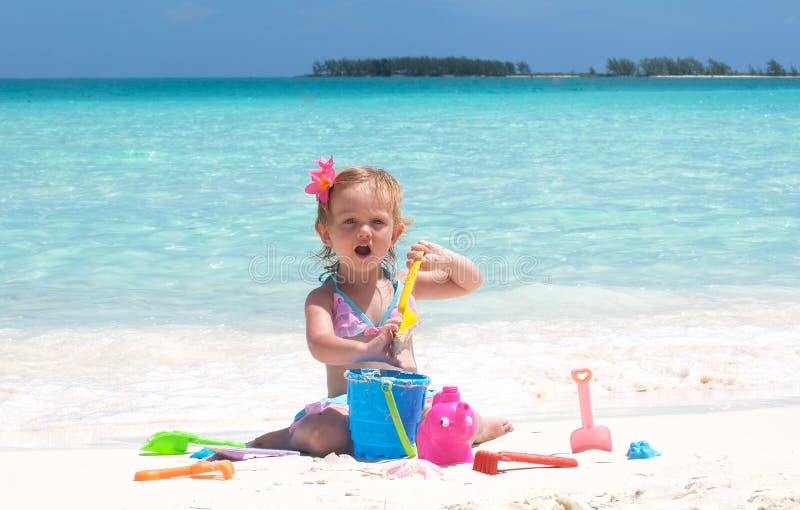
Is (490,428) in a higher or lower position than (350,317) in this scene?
lower

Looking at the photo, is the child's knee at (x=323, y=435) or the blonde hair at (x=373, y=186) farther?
the blonde hair at (x=373, y=186)

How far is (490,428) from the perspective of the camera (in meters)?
2.83

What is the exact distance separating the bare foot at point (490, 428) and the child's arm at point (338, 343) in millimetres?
320

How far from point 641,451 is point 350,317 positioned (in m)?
0.95

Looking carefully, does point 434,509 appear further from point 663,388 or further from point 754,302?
point 754,302

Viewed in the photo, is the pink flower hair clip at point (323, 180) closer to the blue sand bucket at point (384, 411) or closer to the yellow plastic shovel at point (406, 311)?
the yellow plastic shovel at point (406, 311)

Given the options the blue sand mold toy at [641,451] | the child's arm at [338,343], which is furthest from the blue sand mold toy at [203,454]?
the blue sand mold toy at [641,451]

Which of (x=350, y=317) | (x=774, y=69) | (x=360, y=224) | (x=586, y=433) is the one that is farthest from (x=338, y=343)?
(x=774, y=69)

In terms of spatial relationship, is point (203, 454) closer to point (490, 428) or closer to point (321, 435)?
point (321, 435)

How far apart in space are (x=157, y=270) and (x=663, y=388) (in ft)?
11.5

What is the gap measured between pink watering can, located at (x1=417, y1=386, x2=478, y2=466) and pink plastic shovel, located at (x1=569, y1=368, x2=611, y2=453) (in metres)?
0.30

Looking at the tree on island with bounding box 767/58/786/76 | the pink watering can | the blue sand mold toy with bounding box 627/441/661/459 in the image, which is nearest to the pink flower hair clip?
the pink watering can

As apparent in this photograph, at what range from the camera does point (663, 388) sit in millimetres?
3557

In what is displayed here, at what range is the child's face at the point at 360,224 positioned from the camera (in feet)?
9.28
